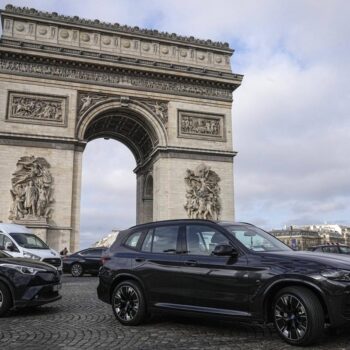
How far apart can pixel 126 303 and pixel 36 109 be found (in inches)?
845

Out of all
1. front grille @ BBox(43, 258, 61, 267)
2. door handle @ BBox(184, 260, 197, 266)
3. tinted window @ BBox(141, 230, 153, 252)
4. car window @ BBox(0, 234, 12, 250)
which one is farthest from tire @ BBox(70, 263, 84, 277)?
door handle @ BBox(184, 260, 197, 266)

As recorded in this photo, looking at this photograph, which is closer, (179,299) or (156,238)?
(179,299)

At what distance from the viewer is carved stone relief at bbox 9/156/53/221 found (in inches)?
965

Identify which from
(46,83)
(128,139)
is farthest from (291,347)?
(128,139)

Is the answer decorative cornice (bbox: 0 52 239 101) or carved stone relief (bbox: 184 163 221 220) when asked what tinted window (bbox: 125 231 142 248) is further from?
decorative cornice (bbox: 0 52 239 101)

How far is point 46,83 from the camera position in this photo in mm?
26766

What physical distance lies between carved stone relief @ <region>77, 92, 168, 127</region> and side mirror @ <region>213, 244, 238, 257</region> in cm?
2287

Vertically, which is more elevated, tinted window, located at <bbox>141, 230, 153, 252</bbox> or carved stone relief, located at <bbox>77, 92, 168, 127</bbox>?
carved stone relief, located at <bbox>77, 92, 168, 127</bbox>

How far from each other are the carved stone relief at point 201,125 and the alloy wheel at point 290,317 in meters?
23.8

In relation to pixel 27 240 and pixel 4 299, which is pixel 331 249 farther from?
pixel 4 299

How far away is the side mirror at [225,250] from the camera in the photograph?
19.1ft

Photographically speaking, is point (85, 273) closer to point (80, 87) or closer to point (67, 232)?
point (67, 232)

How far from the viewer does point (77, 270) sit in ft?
66.7

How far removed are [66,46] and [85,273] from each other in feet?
46.1
